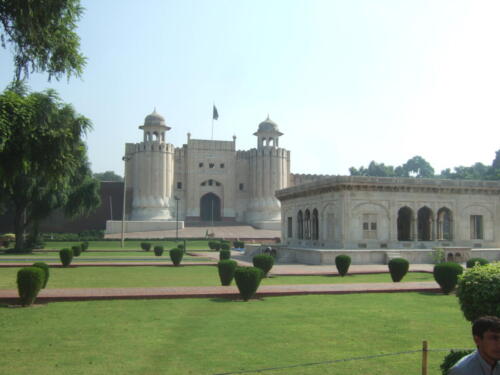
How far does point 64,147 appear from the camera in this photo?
13.4 m

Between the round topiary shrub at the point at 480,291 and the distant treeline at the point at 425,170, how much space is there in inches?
2206

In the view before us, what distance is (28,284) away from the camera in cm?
1068

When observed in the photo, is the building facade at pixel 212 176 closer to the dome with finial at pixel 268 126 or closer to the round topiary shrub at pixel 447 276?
the dome with finial at pixel 268 126

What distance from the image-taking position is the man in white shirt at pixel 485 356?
327 centimetres

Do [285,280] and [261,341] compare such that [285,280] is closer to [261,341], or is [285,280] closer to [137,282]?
[137,282]

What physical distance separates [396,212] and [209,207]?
117 feet

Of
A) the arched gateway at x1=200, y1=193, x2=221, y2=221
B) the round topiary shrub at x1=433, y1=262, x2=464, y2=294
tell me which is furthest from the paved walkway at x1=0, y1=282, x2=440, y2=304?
the arched gateway at x1=200, y1=193, x2=221, y2=221

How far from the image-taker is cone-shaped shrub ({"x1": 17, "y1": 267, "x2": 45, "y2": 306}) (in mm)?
10695

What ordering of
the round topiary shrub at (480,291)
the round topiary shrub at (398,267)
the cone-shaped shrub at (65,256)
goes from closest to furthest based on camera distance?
the round topiary shrub at (480,291) → the round topiary shrub at (398,267) → the cone-shaped shrub at (65,256)

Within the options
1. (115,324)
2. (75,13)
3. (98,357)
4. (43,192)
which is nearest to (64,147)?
(75,13)

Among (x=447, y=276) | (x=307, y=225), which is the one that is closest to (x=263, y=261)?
(x=447, y=276)

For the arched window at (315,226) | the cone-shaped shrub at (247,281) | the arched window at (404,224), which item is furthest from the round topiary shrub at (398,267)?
the arched window at (315,226)

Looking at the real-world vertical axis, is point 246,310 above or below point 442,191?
below

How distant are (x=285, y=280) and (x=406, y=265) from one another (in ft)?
12.4
